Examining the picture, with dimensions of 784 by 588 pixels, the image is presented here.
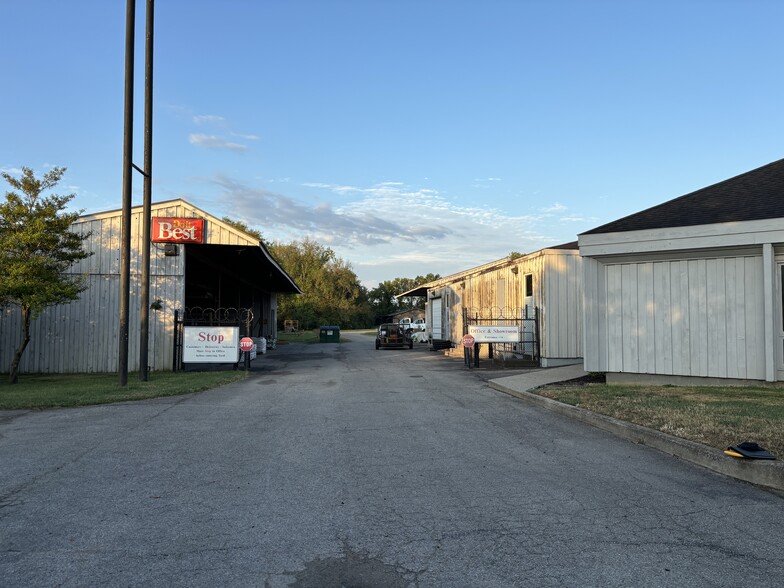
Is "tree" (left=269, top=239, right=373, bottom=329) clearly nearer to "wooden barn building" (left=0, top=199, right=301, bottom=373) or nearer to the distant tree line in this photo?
the distant tree line

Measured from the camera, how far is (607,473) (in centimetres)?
611

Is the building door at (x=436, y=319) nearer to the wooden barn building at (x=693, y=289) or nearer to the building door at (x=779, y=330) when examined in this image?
the wooden barn building at (x=693, y=289)

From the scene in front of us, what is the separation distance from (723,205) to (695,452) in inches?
333

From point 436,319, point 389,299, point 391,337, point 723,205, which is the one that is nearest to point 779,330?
point 723,205

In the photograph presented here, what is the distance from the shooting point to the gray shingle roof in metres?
11.9

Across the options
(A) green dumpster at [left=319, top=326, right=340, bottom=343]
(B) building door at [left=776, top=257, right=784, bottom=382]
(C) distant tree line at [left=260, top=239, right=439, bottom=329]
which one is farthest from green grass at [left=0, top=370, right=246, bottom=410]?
(C) distant tree line at [left=260, top=239, right=439, bottom=329]

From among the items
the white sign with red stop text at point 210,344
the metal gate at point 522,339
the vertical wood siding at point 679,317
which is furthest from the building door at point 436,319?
the vertical wood siding at point 679,317

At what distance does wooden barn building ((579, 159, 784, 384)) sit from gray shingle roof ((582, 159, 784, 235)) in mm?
26

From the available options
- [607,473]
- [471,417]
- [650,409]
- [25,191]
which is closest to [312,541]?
[607,473]

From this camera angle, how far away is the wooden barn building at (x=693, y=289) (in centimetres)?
1143

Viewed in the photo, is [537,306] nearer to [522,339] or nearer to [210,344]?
[522,339]

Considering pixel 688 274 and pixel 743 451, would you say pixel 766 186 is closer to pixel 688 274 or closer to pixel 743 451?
pixel 688 274

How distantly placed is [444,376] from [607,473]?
34.0 ft

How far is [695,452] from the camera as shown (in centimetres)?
650
